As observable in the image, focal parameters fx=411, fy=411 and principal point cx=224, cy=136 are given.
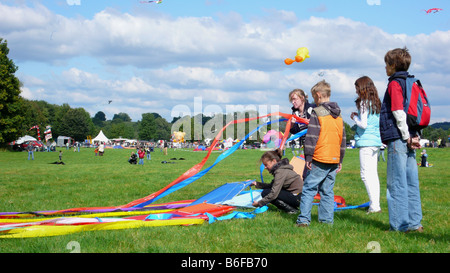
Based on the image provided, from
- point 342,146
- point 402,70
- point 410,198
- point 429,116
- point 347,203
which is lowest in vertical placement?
point 347,203

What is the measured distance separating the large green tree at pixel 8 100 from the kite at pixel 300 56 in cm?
4862

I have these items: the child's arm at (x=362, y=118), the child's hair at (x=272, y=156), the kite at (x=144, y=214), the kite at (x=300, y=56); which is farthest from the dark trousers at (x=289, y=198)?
the kite at (x=300, y=56)

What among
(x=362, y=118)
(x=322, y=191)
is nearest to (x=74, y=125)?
(x=362, y=118)

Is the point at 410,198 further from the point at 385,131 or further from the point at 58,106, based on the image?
the point at 58,106

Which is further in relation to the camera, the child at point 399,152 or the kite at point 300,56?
the kite at point 300,56

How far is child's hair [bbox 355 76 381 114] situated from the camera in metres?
6.38

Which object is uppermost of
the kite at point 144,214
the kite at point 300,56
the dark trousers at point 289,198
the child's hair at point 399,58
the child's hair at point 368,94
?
the kite at point 300,56

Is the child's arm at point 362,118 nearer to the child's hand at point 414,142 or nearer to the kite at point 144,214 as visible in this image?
the kite at point 144,214

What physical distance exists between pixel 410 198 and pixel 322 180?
3.75 ft

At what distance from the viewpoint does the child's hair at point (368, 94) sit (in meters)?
6.38

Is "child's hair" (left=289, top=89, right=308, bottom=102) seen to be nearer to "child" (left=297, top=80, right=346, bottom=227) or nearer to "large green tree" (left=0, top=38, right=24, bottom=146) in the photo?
"child" (left=297, top=80, right=346, bottom=227)

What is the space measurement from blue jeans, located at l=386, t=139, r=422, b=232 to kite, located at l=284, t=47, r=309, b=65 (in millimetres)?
5992

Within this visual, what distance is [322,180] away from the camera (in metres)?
5.76
